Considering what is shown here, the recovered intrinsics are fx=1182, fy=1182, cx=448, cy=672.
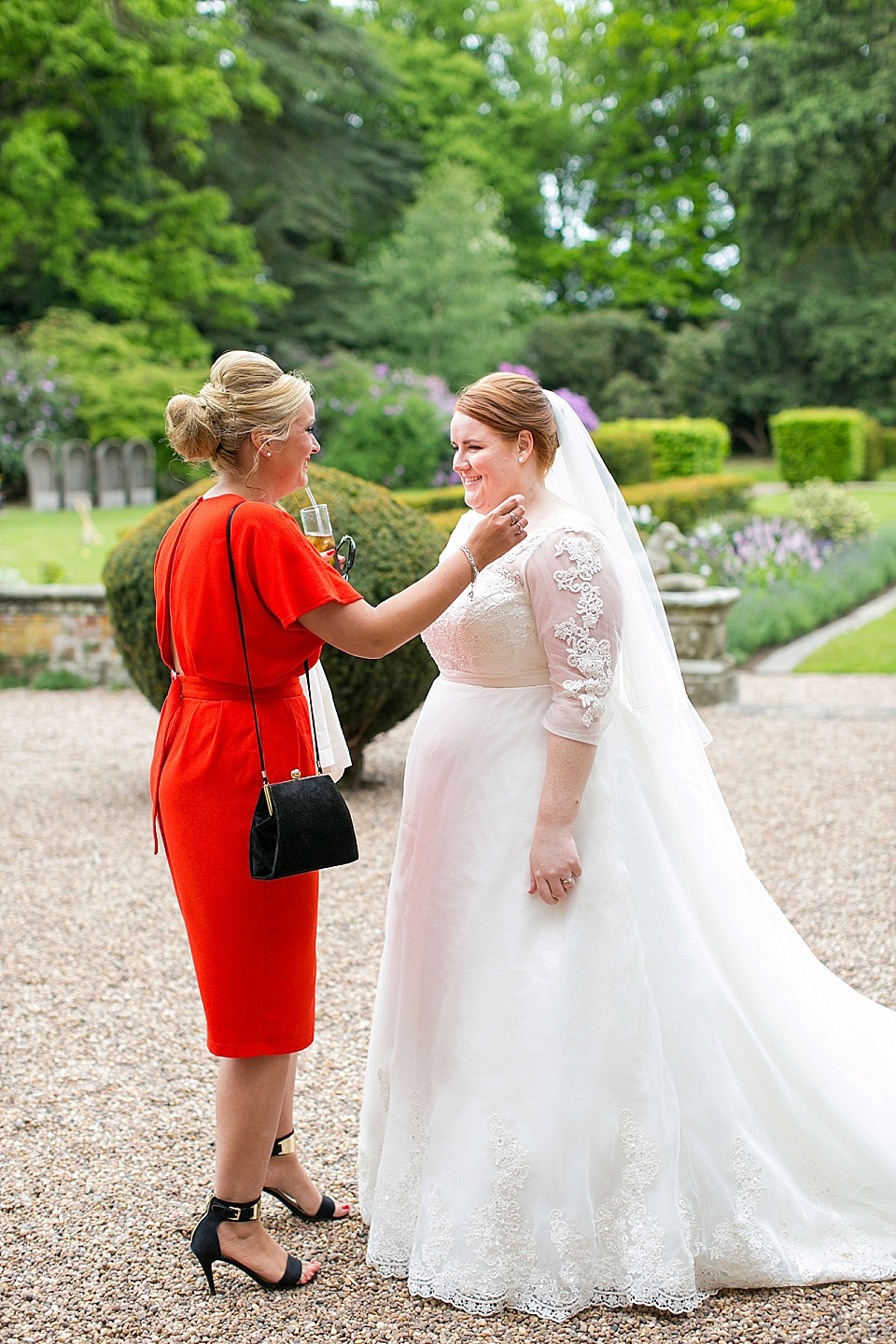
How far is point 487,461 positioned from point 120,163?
82.1 ft

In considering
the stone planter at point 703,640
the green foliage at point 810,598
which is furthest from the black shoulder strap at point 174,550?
the green foliage at point 810,598

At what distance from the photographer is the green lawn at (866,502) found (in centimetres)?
1872

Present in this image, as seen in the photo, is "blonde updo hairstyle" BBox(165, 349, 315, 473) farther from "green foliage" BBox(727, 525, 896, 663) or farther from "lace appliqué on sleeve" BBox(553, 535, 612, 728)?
"green foliage" BBox(727, 525, 896, 663)

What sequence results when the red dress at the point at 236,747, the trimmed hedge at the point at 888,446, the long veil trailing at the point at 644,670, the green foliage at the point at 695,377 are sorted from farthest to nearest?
the green foliage at the point at 695,377 < the trimmed hedge at the point at 888,446 < the long veil trailing at the point at 644,670 < the red dress at the point at 236,747

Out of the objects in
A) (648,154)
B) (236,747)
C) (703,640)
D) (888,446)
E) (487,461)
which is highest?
(648,154)

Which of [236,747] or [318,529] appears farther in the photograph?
[318,529]

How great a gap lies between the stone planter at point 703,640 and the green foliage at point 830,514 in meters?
6.43

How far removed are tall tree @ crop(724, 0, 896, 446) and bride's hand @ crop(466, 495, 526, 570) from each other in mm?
31182

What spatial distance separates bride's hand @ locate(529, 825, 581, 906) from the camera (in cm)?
236

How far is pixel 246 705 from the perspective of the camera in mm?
2268

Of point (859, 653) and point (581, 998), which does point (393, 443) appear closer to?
point (859, 653)

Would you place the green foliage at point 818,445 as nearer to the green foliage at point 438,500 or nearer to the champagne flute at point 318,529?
the green foliage at point 438,500

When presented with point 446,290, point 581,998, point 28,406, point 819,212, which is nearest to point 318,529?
point 581,998

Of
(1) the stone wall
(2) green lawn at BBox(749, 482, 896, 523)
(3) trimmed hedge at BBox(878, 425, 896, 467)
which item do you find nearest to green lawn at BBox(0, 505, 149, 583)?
(1) the stone wall
